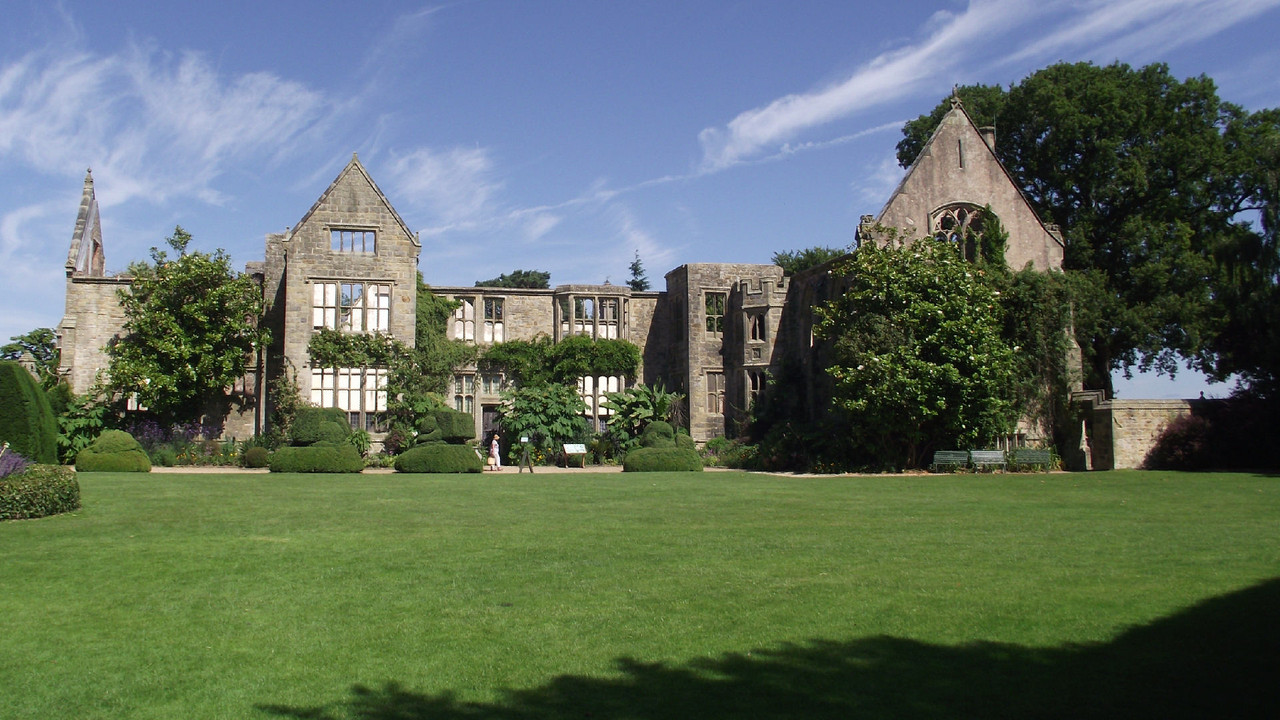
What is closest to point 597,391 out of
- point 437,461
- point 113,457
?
point 437,461

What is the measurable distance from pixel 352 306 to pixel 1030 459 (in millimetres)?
22945

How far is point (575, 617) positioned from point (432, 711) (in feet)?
7.24

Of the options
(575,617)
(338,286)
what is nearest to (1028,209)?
(338,286)

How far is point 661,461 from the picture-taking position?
2855 cm

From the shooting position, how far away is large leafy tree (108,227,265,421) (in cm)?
3166

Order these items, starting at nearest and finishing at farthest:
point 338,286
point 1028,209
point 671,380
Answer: point 1028,209
point 338,286
point 671,380

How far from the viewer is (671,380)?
3944 centimetres

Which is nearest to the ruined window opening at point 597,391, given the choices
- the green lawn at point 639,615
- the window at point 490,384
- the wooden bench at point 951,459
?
the window at point 490,384

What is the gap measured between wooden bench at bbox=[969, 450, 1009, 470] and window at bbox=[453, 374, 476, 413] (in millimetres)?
19161

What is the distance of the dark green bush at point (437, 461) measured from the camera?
27250mm

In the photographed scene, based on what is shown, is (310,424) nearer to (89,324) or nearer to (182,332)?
(182,332)

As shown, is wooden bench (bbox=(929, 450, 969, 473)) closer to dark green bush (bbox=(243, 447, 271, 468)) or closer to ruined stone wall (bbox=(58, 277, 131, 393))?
dark green bush (bbox=(243, 447, 271, 468))

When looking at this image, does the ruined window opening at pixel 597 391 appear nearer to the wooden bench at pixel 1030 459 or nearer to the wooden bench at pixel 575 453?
the wooden bench at pixel 575 453

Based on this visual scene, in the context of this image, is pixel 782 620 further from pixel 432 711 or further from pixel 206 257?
pixel 206 257
